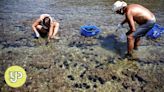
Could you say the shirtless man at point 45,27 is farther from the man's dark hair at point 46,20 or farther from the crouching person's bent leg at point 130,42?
the crouching person's bent leg at point 130,42

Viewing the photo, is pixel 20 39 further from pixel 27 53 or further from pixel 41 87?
pixel 41 87

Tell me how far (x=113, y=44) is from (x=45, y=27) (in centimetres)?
218

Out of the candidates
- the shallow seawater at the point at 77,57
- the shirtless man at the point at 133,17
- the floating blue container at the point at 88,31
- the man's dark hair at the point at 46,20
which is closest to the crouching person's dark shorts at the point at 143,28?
the shirtless man at the point at 133,17

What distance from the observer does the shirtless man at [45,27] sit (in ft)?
22.5

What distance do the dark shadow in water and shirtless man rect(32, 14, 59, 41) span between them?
58.2 inches

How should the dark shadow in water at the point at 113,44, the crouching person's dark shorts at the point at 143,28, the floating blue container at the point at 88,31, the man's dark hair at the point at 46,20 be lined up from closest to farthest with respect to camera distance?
the crouching person's dark shorts at the point at 143,28 < the dark shadow in water at the point at 113,44 < the man's dark hair at the point at 46,20 < the floating blue container at the point at 88,31

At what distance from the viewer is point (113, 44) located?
6.90 metres

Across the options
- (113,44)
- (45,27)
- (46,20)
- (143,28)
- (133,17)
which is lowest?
(113,44)

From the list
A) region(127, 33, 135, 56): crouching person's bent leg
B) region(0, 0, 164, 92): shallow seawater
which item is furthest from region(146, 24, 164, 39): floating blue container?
region(127, 33, 135, 56): crouching person's bent leg

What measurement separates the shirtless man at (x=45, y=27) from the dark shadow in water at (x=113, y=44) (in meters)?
1.48

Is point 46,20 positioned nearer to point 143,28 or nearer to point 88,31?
point 88,31

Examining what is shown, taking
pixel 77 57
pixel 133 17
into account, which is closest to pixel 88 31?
pixel 77 57

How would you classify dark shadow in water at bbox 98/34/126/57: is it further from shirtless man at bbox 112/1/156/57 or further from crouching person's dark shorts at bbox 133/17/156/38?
crouching person's dark shorts at bbox 133/17/156/38

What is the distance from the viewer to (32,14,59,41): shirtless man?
6.85 meters
